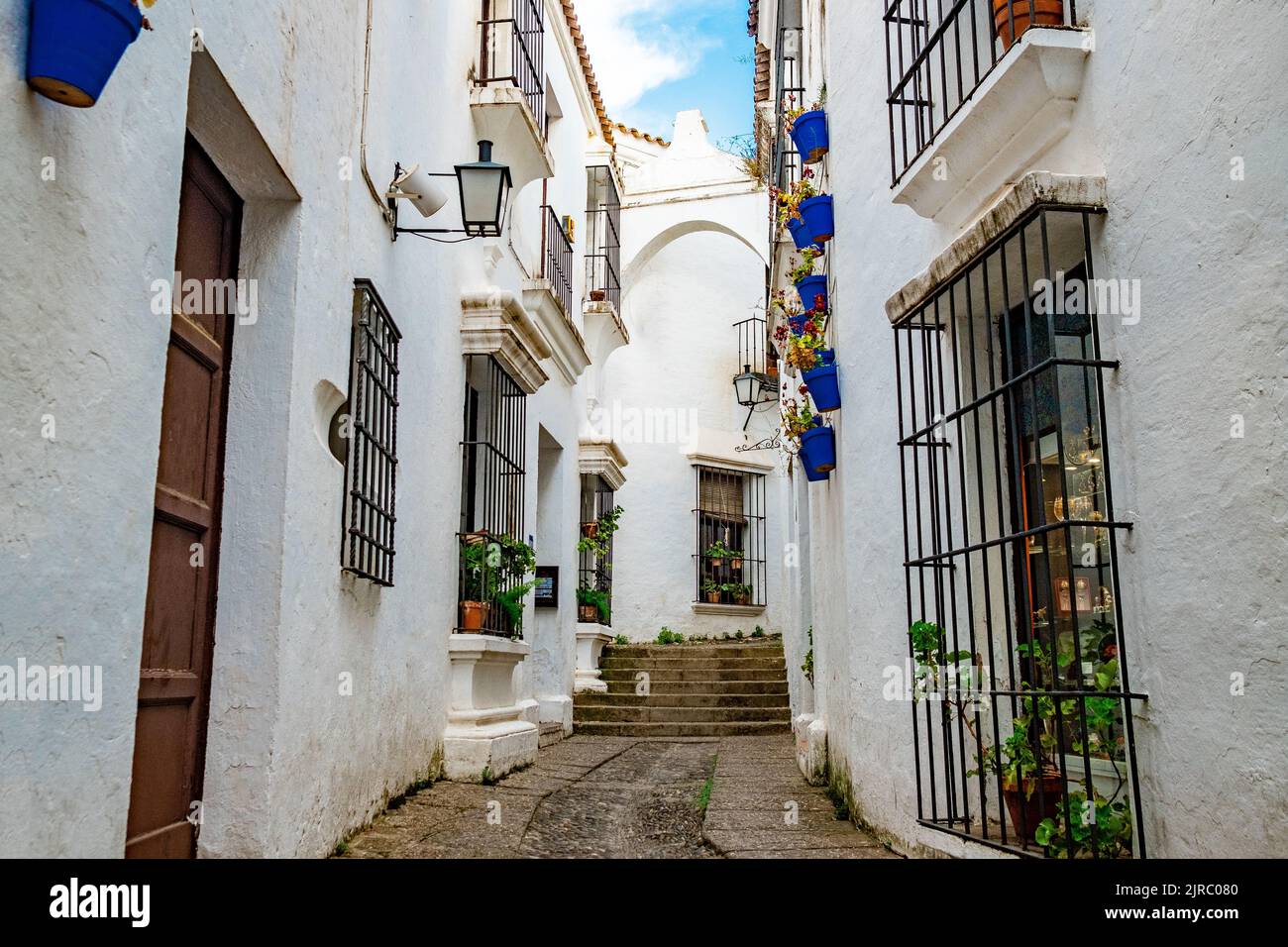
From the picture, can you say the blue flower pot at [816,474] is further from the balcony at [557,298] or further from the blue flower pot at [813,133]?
the balcony at [557,298]

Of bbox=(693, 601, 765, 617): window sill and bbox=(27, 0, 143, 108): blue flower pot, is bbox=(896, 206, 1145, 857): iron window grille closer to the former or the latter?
bbox=(27, 0, 143, 108): blue flower pot

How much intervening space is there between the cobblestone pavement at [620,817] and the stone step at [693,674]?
3711 millimetres

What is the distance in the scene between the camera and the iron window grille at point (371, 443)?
4.82 meters

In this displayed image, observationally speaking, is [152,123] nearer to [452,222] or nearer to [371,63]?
[371,63]

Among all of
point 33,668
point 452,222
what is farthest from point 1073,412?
point 452,222

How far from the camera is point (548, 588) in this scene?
9867 mm

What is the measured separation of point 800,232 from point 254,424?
3.54 meters

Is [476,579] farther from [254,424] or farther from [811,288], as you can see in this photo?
[254,424]

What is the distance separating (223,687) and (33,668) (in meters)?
1.61

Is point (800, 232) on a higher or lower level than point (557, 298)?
lower

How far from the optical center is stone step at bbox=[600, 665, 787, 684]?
11898mm

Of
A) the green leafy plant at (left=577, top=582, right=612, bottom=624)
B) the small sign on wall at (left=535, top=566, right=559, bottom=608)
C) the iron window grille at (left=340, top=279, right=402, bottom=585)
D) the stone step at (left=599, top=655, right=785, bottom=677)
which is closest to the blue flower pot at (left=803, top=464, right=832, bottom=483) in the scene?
the iron window grille at (left=340, top=279, right=402, bottom=585)

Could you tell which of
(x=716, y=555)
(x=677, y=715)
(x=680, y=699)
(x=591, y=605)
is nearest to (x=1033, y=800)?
(x=677, y=715)

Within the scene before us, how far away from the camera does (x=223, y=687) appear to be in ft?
12.6
